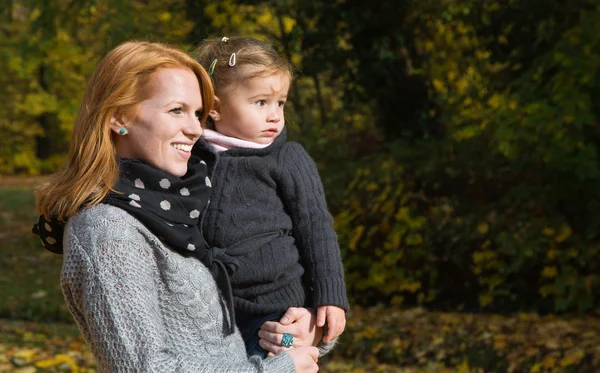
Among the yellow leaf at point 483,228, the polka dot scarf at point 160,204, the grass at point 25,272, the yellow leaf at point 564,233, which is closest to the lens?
the polka dot scarf at point 160,204

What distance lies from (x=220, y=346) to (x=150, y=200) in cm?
41

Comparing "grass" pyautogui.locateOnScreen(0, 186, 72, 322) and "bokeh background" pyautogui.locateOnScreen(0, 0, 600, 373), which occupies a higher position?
"bokeh background" pyautogui.locateOnScreen(0, 0, 600, 373)

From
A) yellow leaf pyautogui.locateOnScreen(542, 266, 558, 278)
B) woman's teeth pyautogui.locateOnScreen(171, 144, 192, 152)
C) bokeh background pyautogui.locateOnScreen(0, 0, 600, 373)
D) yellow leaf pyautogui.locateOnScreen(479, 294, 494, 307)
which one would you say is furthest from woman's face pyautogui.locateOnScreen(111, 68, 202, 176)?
yellow leaf pyautogui.locateOnScreen(479, 294, 494, 307)

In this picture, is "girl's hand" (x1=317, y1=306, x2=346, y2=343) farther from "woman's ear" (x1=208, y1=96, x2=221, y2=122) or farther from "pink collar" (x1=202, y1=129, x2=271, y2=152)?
"woman's ear" (x1=208, y1=96, x2=221, y2=122)

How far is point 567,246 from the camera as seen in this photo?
7.82m

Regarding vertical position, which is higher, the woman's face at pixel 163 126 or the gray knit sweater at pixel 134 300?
the woman's face at pixel 163 126

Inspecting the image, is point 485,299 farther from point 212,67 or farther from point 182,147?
point 182,147

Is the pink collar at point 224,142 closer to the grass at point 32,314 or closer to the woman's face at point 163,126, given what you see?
the woman's face at point 163,126

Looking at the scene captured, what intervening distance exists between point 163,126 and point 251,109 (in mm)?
536

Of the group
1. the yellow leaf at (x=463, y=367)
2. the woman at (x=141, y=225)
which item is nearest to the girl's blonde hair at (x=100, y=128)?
the woman at (x=141, y=225)

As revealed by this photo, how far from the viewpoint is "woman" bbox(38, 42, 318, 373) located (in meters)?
1.94

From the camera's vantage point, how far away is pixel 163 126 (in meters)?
2.13

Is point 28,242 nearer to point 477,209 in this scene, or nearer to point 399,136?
point 399,136

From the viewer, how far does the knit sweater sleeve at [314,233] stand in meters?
2.52
